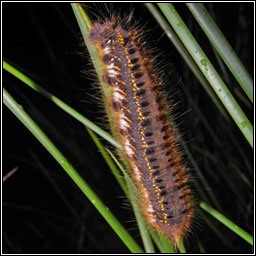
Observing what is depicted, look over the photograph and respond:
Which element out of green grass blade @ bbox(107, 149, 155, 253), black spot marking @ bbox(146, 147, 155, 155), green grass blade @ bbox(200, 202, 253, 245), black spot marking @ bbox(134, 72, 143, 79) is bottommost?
green grass blade @ bbox(200, 202, 253, 245)

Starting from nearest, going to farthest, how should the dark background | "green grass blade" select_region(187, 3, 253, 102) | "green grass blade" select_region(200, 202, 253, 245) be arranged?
"green grass blade" select_region(187, 3, 253, 102) < "green grass blade" select_region(200, 202, 253, 245) < the dark background

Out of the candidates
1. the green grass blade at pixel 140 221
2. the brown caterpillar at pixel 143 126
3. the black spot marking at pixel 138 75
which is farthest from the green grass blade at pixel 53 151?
the black spot marking at pixel 138 75

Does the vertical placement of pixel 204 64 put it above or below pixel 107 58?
below

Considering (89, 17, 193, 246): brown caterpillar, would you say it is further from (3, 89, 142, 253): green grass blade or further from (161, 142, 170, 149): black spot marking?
(3, 89, 142, 253): green grass blade

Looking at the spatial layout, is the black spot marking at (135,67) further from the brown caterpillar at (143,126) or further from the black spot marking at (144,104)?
the black spot marking at (144,104)

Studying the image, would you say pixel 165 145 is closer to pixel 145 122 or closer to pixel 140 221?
pixel 145 122

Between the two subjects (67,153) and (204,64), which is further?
(67,153)


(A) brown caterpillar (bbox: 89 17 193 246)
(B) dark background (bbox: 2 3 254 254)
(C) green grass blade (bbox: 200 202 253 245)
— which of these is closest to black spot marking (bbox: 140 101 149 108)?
(A) brown caterpillar (bbox: 89 17 193 246)

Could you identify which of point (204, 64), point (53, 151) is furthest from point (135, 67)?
point (53, 151)
